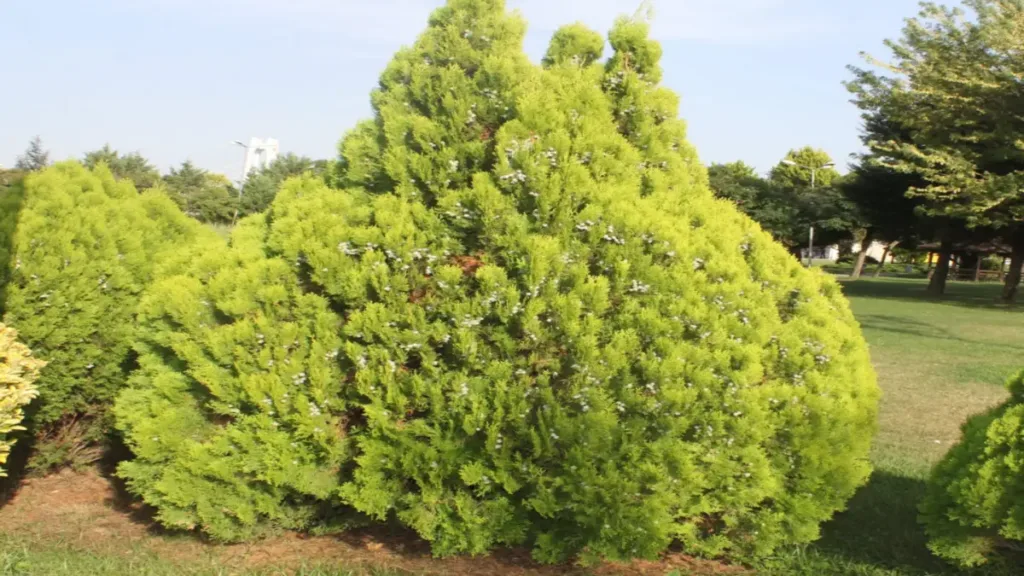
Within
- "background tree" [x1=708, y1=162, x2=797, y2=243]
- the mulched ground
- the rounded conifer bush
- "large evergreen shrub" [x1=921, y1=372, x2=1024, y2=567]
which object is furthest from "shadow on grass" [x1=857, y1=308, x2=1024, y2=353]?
"background tree" [x1=708, y1=162, x2=797, y2=243]

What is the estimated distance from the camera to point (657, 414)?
3.72 m

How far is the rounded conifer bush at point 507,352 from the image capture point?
3.78 meters

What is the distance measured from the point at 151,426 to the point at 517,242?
2.02 m

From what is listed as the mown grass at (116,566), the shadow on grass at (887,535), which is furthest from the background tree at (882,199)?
the mown grass at (116,566)

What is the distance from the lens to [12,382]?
409 cm

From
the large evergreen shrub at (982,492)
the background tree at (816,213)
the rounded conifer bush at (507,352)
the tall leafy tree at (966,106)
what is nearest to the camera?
the large evergreen shrub at (982,492)

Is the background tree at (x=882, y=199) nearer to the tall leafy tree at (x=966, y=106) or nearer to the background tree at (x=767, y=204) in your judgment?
the tall leafy tree at (x=966, y=106)

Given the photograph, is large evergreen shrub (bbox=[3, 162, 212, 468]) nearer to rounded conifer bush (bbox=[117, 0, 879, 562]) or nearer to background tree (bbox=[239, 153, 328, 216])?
rounded conifer bush (bbox=[117, 0, 879, 562])

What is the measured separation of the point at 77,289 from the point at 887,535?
15.9ft

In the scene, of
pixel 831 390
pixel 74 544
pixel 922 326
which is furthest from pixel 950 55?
pixel 74 544

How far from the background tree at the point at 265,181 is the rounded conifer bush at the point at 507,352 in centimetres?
3097

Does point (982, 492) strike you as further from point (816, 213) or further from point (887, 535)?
point (816, 213)

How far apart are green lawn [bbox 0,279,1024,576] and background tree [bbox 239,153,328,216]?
26976 mm

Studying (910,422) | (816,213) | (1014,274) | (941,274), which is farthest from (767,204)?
(910,422)
